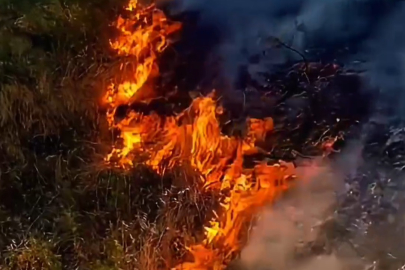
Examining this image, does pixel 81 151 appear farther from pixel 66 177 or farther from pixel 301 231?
pixel 301 231

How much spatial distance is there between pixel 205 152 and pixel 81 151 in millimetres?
518

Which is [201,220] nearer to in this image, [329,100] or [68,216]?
[68,216]

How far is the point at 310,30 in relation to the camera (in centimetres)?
311

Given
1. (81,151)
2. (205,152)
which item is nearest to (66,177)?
(81,151)

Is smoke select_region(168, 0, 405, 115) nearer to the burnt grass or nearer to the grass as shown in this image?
the burnt grass

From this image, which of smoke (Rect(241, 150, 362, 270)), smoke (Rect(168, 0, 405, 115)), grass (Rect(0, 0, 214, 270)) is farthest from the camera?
smoke (Rect(168, 0, 405, 115))

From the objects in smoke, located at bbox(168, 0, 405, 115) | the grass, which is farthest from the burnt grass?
smoke, located at bbox(168, 0, 405, 115)

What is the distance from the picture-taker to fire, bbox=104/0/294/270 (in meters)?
2.82

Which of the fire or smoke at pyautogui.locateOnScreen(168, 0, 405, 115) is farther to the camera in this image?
smoke at pyautogui.locateOnScreen(168, 0, 405, 115)

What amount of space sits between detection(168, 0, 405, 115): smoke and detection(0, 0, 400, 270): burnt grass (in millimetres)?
116

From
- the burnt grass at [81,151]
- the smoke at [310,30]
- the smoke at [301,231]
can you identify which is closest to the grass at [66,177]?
the burnt grass at [81,151]

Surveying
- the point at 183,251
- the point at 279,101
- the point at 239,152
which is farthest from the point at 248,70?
the point at 183,251

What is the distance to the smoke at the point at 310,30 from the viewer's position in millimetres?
3061

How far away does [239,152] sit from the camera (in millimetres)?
2957
